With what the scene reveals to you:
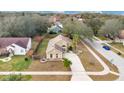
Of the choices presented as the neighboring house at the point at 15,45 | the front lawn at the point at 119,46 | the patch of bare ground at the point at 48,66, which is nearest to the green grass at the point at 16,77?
the patch of bare ground at the point at 48,66

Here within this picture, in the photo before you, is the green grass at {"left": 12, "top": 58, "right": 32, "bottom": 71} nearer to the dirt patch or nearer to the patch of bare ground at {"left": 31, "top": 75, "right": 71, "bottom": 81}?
the patch of bare ground at {"left": 31, "top": 75, "right": 71, "bottom": 81}

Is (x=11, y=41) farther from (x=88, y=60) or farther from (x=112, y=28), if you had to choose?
(x=112, y=28)

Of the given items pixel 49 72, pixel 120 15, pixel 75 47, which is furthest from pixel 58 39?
pixel 120 15

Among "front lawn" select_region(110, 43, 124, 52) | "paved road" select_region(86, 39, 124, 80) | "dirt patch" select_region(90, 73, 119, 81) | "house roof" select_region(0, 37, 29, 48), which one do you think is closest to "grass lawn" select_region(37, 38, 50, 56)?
"house roof" select_region(0, 37, 29, 48)

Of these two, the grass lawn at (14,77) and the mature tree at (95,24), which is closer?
the grass lawn at (14,77)

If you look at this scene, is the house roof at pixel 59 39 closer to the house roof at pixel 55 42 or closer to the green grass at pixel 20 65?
the house roof at pixel 55 42
